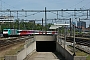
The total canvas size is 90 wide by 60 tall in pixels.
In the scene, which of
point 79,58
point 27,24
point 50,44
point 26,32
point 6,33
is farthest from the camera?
point 27,24

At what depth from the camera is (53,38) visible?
1802 inches

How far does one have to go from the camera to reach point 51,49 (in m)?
51.5

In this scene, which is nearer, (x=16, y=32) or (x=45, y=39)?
(x=45, y=39)

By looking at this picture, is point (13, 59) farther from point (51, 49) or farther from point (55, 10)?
point (55, 10)

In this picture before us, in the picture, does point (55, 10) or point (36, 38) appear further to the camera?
point (55, 10)

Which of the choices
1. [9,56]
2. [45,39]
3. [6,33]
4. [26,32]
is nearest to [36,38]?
[45,39]

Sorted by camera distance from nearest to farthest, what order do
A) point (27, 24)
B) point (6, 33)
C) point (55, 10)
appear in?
point (55, 10)
point (6, 33)
point (27, 24)

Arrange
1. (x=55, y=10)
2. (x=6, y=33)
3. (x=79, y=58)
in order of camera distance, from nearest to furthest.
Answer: (x=79, y=58), (x=55, y=10), (x=6, y=33)

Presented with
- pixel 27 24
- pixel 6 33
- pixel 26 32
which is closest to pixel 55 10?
pixel 6 33

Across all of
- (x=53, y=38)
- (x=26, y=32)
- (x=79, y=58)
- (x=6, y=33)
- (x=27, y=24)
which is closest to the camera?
(x=79, y=58)

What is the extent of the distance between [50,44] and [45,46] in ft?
7.77

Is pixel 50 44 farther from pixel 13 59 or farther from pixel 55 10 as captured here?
pixel 13 59

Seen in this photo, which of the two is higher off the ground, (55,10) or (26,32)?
(55,10)

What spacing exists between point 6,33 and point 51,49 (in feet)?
126
